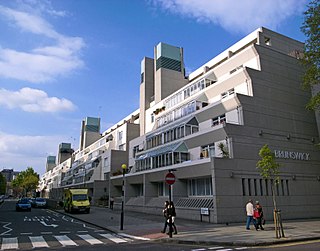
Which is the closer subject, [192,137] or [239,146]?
[239,146]

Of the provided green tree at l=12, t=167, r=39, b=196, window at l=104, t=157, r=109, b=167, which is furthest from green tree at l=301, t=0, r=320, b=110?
green tree at l=12, t=167, r=39, b=196

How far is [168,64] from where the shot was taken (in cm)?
4559

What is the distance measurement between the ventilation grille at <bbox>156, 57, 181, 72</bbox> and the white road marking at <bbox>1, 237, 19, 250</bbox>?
118ft

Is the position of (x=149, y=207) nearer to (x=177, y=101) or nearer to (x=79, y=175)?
(x=177, y=101)

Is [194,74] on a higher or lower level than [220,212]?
higher

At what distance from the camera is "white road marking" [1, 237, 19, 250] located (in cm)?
1125

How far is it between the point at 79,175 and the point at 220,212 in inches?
2067

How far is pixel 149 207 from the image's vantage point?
99.9ft

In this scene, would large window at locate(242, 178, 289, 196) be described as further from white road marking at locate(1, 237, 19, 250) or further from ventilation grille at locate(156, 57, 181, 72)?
ventilation grille at locate(156, 57, 181, 72)

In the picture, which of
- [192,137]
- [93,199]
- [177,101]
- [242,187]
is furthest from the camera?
[93,199]


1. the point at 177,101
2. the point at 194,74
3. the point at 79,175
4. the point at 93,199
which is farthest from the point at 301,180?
the point at 79,175

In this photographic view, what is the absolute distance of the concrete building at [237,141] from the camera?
74.4 ft

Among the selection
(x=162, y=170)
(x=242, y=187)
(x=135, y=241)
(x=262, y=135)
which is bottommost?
(x=135, y=241)

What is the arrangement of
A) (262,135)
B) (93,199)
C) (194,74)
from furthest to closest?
(93,199) → (194,74) → (262,135)
